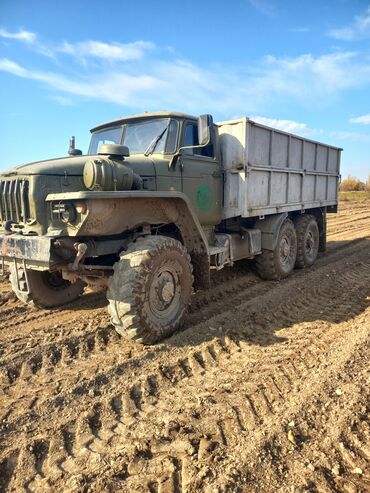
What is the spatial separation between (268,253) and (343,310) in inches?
80.4

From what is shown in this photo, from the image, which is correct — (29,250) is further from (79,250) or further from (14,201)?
(14,201)

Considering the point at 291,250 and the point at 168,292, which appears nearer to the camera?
the point at 168,292

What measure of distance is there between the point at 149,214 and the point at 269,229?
10.9ft

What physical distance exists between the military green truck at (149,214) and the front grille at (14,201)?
0.02 m

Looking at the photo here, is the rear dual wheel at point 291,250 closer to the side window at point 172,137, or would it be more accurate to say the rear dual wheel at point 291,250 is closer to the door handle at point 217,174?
the door handle at point 217,174

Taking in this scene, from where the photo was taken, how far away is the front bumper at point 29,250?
12.3 feet

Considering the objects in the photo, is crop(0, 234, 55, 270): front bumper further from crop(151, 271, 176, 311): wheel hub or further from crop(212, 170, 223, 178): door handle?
crop(212, 170, 223, 178): door handle

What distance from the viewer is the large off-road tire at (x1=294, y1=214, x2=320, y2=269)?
8.25 metres

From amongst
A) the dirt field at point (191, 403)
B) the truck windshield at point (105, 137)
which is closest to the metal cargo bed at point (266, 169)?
the truck windshield at point (105, 137)

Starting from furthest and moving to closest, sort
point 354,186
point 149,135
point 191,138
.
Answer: point 354,186 < point 191,138 < point 149,135

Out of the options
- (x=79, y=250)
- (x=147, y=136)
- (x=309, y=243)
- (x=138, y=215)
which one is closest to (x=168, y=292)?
(x=138, y=215)

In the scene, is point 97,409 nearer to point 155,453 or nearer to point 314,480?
point 155,453

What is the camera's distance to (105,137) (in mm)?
5879

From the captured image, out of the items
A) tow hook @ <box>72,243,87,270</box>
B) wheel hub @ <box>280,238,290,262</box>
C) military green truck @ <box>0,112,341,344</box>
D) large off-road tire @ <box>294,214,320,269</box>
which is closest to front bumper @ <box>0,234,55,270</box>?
military green truck @ <box>0,112,341,344</box>
